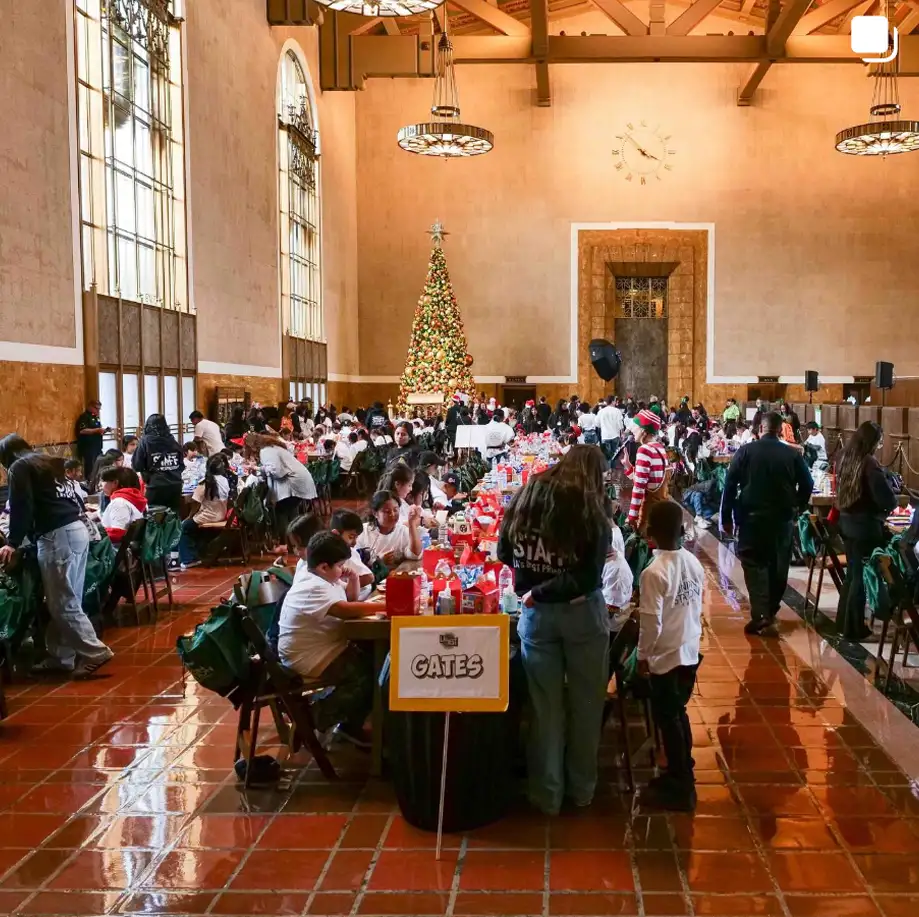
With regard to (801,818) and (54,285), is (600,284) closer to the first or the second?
(54,285)

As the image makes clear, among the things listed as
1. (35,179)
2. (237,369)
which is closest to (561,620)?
(35,179)

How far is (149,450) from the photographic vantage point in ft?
29.1

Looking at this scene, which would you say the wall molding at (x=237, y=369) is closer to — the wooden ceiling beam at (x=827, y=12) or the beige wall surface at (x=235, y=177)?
the beige wall surface at (x=235, y=177)

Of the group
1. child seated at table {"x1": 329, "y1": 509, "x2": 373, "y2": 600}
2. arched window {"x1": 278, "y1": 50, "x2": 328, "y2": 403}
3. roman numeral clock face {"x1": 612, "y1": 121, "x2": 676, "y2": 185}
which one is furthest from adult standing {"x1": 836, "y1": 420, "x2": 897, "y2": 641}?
roman numeral clock face {"x1": 612, "y1": 121, "x2": 676, "y2": 185}

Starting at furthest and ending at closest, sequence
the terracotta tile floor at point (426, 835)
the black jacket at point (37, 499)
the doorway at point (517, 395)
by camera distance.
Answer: the doorway at point (517, 395) → the black jacket at point (37, 499) → the terracotta tile floor at point (426, 835)

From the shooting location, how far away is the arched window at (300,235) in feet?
64.5

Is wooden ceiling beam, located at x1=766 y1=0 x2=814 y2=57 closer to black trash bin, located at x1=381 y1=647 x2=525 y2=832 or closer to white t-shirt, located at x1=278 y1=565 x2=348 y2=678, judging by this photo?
white t-shirt, located at x1=278 y1=565 x2=348 y2=678

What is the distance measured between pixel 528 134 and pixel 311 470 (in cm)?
1619

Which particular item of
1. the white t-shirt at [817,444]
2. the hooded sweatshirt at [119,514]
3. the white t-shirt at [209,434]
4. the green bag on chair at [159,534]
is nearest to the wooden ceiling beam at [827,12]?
the white t-shirt at [817,444]

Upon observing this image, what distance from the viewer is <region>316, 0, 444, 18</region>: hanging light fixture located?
418 inches

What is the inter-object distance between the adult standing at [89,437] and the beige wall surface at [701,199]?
15.9 meters

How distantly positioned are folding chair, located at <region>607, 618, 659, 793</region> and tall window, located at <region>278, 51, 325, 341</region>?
53.3 ft

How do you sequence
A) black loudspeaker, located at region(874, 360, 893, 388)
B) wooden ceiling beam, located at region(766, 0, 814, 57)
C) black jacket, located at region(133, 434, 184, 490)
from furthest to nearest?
wooden ceiling beam, located at region(766, 0, 814, 57) → black loudspeaker, located at region(874, 360, 893, 388) → black jacket, located at region(133, 434, 184, 490)

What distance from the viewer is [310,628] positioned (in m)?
4.18
